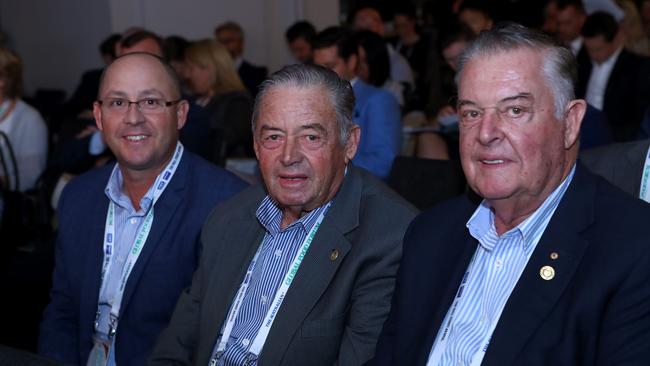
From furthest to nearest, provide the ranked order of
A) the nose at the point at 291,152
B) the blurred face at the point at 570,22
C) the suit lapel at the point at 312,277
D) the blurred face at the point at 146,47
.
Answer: the blurred face at the point at 570,22
the blurred face at the point at 146,47
the nose at the point at 291,152
the suit lapel at the point at 312,277

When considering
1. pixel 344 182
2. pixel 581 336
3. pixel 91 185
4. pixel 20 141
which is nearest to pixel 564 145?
pixel 581 336

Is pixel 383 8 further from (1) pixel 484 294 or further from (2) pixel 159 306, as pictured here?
(1) pixel 484 294

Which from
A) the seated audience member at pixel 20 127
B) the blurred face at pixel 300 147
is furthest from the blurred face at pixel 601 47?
the blurred face at pixel 300 147

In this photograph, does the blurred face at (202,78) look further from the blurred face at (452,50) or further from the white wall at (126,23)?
the white wall at (126,23)

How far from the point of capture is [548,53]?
195 cm

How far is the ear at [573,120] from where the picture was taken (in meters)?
1.97

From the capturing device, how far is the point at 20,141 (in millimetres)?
5699

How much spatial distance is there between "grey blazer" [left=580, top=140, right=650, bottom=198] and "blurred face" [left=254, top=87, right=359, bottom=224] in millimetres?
939

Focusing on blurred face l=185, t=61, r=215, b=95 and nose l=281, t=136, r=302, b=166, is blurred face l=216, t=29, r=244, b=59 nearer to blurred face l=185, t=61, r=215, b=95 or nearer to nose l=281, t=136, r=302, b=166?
blurred face l=185, t=61, r=215, b=95

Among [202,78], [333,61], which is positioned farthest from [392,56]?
[333,61]

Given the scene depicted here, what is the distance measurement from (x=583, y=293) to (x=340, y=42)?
11.8ft

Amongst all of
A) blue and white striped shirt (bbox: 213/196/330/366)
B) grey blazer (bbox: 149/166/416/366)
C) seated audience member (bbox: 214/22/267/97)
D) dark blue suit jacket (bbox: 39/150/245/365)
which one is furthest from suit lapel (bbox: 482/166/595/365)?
seated audience member (bbox: 214/22/267/97)

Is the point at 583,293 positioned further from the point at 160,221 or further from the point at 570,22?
the point at 570,22

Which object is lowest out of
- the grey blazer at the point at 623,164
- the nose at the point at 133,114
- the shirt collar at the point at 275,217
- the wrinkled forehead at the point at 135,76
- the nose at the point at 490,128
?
the shirt collar at the point at 275,217
